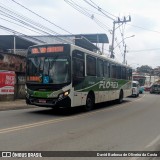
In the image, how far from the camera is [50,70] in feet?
51.6

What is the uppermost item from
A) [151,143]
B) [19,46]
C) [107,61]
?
[19,46]

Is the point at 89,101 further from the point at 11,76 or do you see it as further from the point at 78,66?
the point at 11,76

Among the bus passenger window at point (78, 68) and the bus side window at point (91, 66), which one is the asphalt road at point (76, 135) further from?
the bus side window at point (91, 66)

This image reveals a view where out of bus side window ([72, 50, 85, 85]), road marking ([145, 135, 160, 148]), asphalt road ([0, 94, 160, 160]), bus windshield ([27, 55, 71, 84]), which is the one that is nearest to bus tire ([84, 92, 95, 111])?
bus side window ([72, 50, 85, 85])

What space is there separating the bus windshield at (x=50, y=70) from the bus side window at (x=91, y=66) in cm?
252

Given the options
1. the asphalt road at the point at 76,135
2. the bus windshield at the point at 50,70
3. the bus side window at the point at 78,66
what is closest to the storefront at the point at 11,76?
the bus windshield at the point at 50,70

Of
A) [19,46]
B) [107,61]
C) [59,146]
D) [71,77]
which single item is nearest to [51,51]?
[71,77]

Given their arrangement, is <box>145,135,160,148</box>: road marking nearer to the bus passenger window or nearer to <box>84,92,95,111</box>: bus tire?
the bus passenger window

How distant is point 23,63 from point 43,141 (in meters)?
16.9

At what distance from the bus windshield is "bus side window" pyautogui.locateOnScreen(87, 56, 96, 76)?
252cm

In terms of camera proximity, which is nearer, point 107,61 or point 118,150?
point 118,150

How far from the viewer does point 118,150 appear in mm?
8578

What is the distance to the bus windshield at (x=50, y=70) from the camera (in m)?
15.6

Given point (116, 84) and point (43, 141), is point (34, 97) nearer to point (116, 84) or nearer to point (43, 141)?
point (43, 141)
